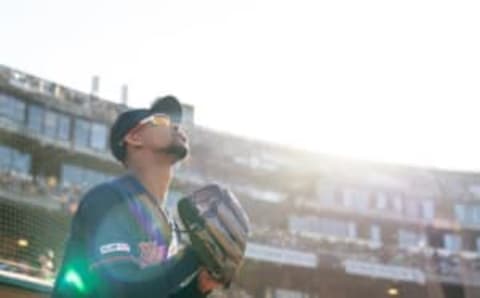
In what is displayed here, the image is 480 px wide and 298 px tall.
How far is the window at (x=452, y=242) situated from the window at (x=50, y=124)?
23.5 m

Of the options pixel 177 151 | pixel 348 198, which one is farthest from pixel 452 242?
pixel 177 151

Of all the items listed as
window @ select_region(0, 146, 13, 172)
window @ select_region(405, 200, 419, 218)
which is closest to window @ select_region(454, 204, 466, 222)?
window @ select_region(405, 200, 419, 218)

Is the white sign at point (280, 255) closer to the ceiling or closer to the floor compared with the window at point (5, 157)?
closer to the floor

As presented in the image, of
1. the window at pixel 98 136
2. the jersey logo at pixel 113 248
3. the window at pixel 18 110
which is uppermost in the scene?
the jersey logo at pixel 113 248

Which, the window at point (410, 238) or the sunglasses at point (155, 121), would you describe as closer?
the sunglasses at point (155, 121)

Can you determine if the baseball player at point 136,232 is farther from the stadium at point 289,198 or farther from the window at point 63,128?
the window at point 63,128

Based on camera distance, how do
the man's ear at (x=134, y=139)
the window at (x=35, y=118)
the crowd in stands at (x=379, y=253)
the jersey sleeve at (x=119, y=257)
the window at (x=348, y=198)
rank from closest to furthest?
1. the jersey sleeve at (x=119, y=257)
2. the man's ear at (x=134, y=139)
3. the window at (x=35, y=118)
4. the crowd in stands at (x=379, y=253)
5. the window at (x=348, y=198)

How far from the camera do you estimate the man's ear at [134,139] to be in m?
4.17

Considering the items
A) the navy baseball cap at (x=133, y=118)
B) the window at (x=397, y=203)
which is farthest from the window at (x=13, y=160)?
the navy baseball cap at (x=133, y=118)

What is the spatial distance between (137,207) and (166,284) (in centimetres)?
43

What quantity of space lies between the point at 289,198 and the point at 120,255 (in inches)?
1745

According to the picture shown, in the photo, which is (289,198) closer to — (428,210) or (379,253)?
(379,253)

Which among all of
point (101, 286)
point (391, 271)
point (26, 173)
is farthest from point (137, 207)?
point (391, 271)

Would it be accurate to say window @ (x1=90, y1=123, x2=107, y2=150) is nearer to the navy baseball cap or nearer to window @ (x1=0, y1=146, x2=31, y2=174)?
window @ (x1=0, y1=146, x2=31, y2=174)
